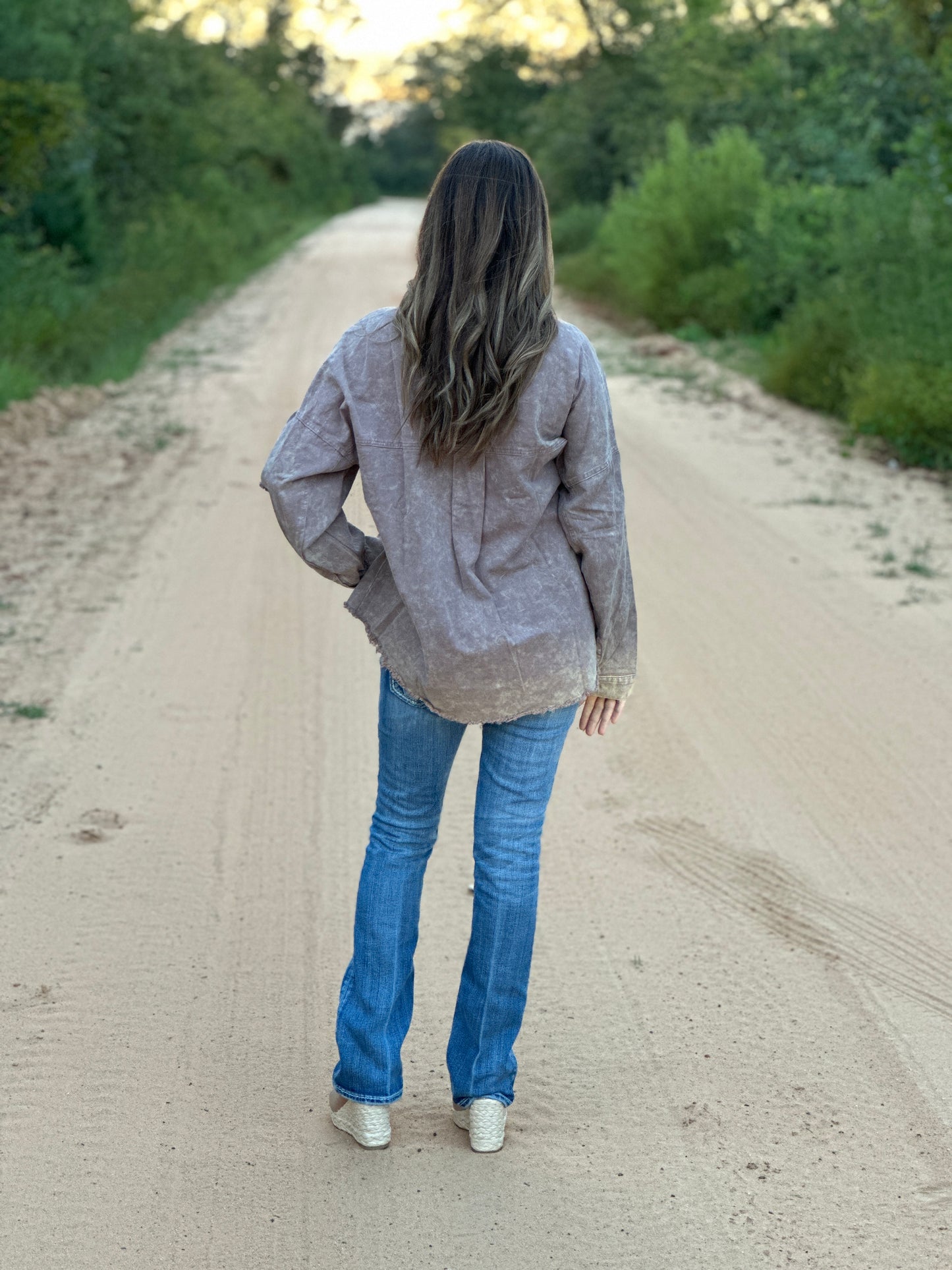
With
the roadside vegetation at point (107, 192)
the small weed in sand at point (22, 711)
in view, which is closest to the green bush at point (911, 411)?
the small weed in sand at point (22, 711)

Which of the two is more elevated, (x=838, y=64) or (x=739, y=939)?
(x=838, y=64)

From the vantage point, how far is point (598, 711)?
104 inches

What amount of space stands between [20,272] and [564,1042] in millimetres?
14632

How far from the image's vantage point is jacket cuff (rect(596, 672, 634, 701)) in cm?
255

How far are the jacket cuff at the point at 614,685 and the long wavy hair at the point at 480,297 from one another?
0.55 m

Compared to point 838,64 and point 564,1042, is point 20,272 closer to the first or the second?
point 838,64

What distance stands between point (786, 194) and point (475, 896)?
13.6m

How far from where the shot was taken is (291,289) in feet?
74.8

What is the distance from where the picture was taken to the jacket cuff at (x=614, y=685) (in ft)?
8.37

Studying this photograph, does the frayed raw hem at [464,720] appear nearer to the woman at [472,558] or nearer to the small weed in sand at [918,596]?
the woman at [472,558]

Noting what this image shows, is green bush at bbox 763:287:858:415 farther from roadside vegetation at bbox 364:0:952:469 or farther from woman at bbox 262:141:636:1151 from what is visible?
woman at bbox 262:141:636:1151

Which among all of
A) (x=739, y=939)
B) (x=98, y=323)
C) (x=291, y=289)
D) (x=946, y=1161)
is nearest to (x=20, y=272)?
(x=98, y=323)

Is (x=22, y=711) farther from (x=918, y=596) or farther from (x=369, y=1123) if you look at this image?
(x=918, y=596)

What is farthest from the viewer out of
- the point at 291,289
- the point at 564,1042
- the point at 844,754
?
the point at 291,289
